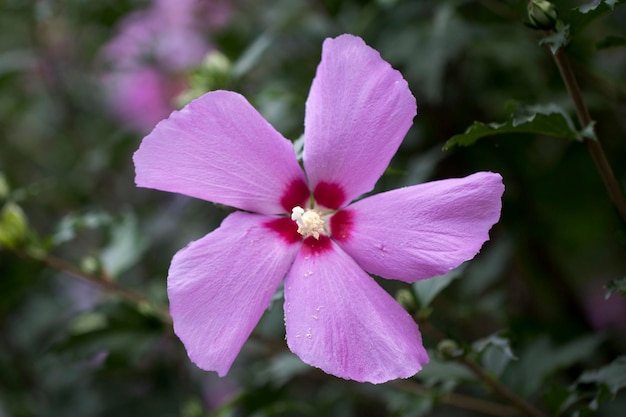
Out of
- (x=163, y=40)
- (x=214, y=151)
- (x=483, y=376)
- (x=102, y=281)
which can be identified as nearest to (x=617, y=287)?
(x=483, y=376)

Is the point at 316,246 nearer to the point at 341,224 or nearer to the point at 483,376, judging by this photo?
the point at 341,224

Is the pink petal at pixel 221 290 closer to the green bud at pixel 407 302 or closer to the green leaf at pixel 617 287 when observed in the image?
the green bud at pixel 407 302

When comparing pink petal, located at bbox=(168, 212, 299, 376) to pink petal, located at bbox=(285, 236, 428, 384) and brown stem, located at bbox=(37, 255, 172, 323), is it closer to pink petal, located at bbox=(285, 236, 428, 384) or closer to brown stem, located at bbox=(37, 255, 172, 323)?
pink petal, located at bbox=(285, 236, 428, 384)

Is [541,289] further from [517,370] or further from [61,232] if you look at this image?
[61,232]

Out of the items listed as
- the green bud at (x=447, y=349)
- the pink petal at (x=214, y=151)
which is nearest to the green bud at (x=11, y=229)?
the pink petal at (x=214, y=151)

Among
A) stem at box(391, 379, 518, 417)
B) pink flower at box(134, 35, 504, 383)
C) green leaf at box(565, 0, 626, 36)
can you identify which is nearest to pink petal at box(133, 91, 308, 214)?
pink flower at box(134, 35, 504, 383)

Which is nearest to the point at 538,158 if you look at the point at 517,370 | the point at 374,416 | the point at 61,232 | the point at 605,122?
the point at 605,122
